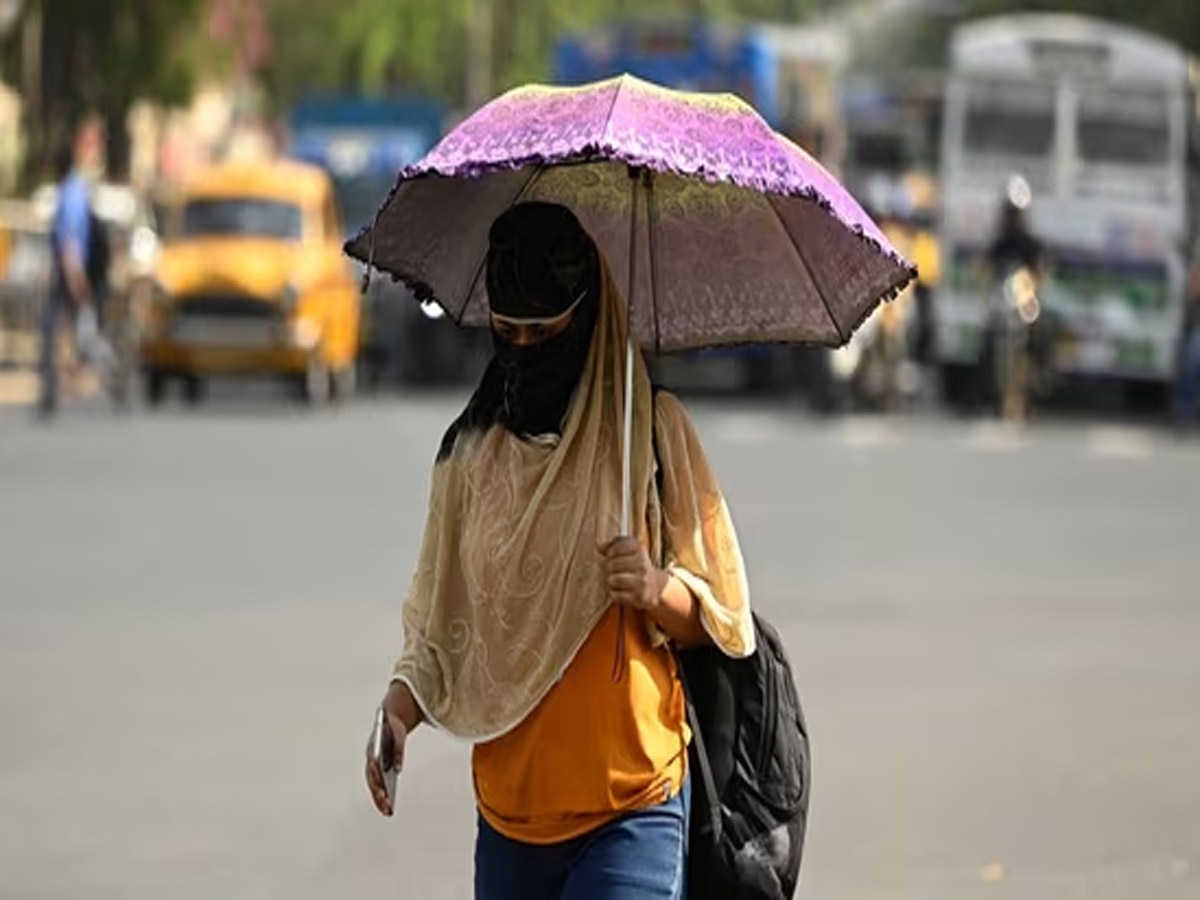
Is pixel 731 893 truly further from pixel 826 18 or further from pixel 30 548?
pixel 826 18

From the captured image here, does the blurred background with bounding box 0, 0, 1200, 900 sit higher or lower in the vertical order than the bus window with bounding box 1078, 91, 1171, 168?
lower

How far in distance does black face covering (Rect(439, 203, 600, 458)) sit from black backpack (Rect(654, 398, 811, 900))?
0.18 meters

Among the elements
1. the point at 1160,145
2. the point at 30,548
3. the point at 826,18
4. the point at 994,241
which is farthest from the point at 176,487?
the point at 826,18

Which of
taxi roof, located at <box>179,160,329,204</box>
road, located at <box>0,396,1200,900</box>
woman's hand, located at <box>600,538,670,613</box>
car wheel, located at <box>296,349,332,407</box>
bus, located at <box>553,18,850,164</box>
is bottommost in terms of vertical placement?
car wheel, located at <box>296,349,332,407</box>

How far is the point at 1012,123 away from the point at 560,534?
27.5m

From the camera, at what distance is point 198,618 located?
13922 mm

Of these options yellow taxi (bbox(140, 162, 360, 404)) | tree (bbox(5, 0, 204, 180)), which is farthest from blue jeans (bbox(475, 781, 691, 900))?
tree (bbox(5, 0, 204, 180))

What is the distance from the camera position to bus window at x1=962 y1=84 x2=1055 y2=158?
3189cm

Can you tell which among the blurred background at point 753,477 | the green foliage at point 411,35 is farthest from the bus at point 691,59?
the green foliage at point 411,35

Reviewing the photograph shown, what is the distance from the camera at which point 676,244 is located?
18.0 feet

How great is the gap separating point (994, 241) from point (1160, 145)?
314 centimetres

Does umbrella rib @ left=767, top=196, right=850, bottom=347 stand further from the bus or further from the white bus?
the bus

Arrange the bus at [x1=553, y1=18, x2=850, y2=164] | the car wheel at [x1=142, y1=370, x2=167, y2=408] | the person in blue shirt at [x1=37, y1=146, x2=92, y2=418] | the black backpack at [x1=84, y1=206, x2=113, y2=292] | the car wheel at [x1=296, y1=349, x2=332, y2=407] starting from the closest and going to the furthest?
the person in blue shirt at [x1=37, y1=146, x2=92, y2=418], the black backpack at [x1=84, y1=206, x2=113, y2=292], the car wheel at [x1=296, y1=349, x2=332, y2=407], the car wheel at [x1=142, y1=370, x2=167, y2=408], the bus at [x1=553, y1=18, x2=850, y2=164]

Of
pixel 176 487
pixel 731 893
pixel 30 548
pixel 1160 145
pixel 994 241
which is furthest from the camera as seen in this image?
pixel 1160 145
